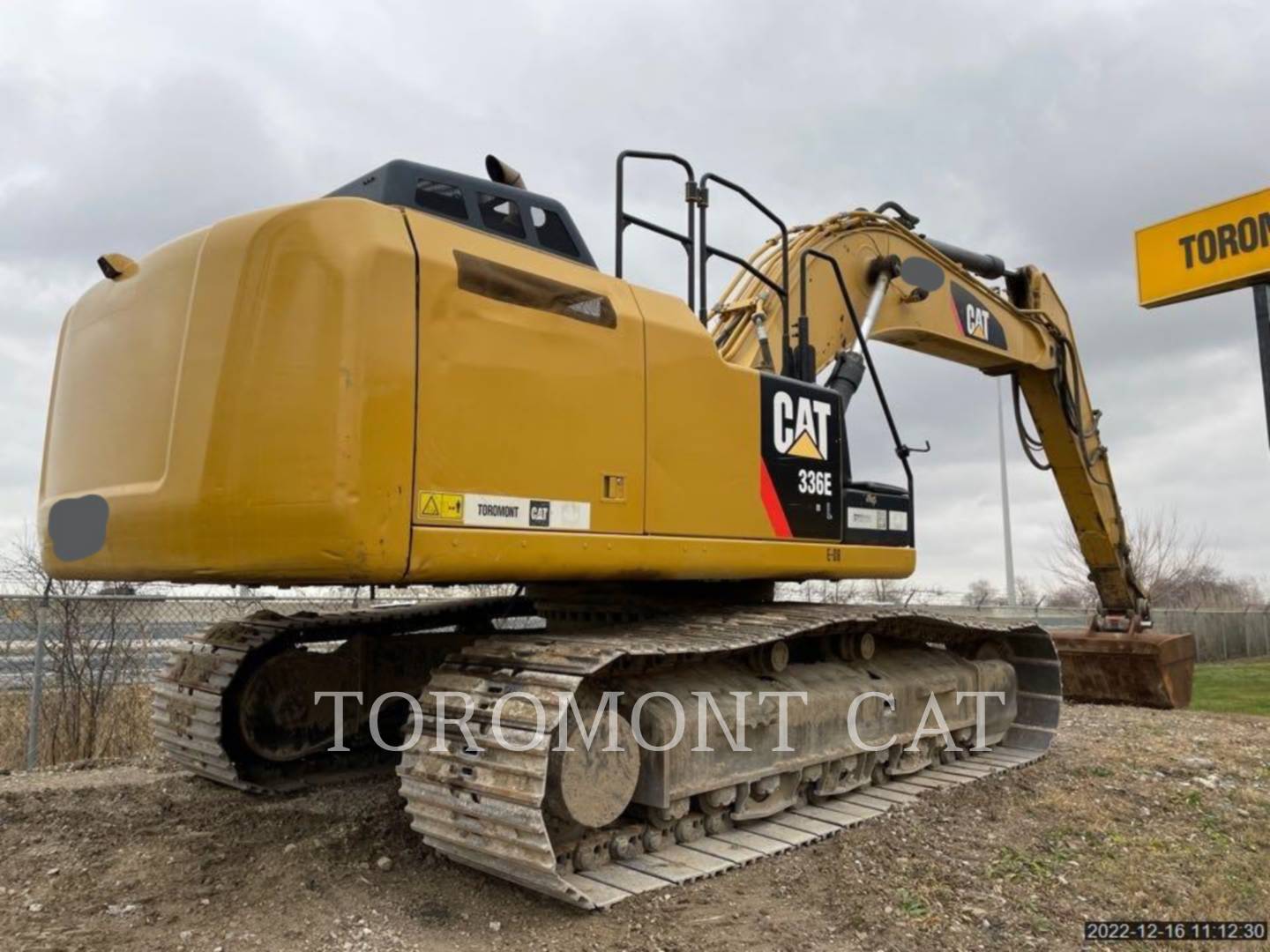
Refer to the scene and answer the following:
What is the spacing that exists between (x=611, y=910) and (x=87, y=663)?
640cm

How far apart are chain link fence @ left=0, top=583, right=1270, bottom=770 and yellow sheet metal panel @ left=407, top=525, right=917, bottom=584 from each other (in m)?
2.27

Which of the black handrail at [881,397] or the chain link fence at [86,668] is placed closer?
the black handrail at [881,397]

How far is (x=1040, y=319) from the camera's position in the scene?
9.69 metres

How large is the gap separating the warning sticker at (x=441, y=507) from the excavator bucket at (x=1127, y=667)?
8.21 m

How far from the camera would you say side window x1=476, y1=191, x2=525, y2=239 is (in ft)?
15.5

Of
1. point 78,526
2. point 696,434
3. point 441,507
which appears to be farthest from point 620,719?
point 78,526

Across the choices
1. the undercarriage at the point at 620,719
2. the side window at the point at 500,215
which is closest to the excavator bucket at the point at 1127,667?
the undercarriage at the point at 620,719

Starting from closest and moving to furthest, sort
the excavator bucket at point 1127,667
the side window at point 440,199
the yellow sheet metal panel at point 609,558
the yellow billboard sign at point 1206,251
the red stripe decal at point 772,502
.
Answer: the yellow sheet metal panel at point 609,558, the side window at point 440,199, the red stripe decal at point 772,502, the yellow billboard sign at point 1206,251, the excavator bucket at point 1127,667

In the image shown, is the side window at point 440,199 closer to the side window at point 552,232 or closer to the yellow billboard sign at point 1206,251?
the side window at point 552,232

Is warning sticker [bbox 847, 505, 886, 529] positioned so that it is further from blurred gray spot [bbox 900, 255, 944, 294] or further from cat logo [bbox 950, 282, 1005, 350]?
cat logo [bbox 950, 282, 1005, 350]

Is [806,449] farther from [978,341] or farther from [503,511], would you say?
[978,341]

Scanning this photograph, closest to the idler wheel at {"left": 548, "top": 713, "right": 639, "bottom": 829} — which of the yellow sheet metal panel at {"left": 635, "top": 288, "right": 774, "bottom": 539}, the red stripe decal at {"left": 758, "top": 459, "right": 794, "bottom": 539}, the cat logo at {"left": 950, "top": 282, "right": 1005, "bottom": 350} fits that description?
the yellow sheet metal panel at {"left": 635, "top": 288, "right": 774, "bottom": 539}

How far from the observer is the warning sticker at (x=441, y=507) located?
12.8 ft

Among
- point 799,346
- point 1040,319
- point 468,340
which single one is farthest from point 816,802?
point 1040,319
